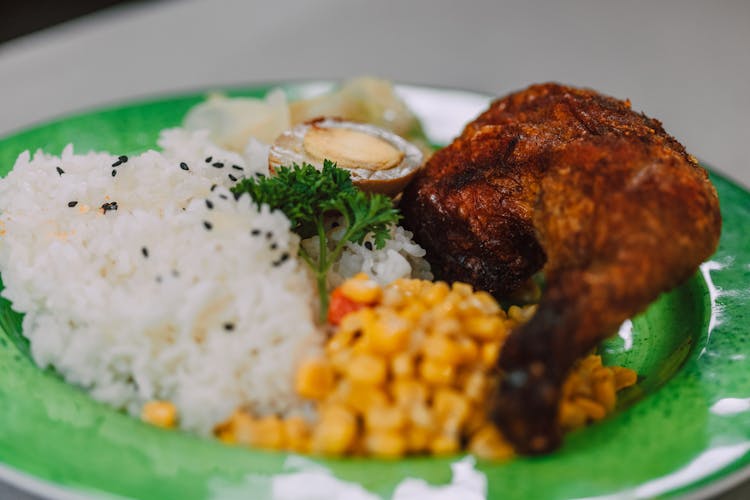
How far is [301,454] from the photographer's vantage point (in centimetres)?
262

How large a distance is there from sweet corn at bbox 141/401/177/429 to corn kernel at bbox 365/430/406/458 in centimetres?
74

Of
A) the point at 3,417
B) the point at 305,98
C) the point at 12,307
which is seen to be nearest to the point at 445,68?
the point at 305,98

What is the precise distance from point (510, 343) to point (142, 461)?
4.17ft

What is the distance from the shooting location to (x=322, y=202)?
343cm

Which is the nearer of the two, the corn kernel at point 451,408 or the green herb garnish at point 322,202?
the corn kernel at point 451,408

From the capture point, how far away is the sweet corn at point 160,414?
2.84 m

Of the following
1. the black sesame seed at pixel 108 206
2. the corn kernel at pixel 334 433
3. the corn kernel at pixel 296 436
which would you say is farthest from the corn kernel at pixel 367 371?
the black sesame seed at pixel 108 206

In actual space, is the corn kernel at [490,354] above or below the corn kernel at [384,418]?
above

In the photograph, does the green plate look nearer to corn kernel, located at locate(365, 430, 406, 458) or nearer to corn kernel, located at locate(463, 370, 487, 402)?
corn kernel, located at locate(365, 430, 406, 458)

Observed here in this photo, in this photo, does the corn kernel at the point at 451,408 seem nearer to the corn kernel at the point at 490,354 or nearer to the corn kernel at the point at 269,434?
the corn kernel at the point at 490,354

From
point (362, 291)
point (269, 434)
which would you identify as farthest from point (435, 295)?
point (269, 434)

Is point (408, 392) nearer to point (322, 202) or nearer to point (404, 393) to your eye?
point (404, 393)

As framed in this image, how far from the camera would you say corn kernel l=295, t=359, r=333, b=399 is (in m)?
2.81

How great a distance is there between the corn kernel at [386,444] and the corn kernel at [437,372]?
0.23 metres
